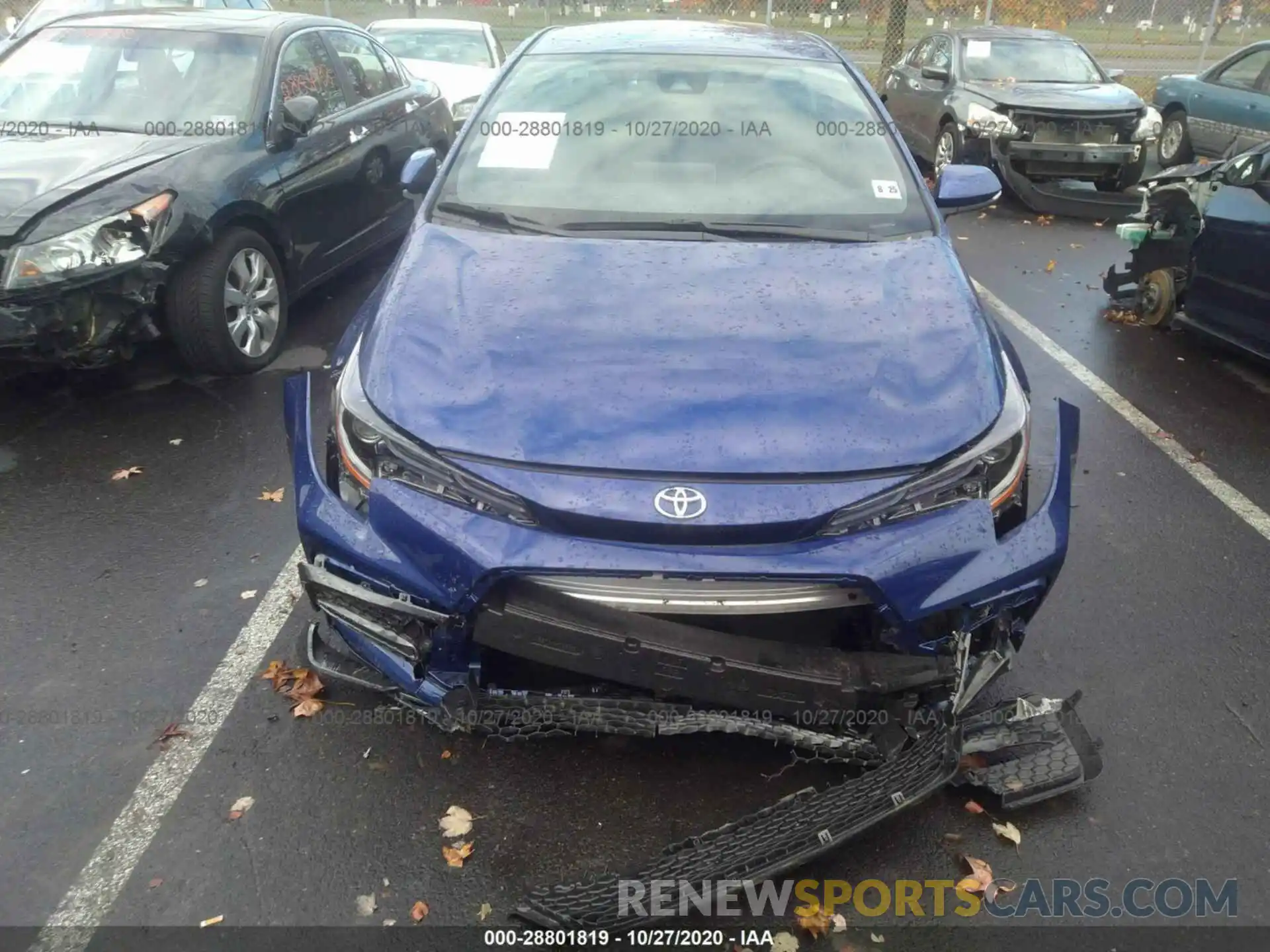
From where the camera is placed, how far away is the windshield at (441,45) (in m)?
11.7

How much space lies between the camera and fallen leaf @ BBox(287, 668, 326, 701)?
120 inches

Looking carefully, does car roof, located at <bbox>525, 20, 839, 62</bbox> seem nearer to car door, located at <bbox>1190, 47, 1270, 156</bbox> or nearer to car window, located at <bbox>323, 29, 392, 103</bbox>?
car window, located at <bbox>323, 29, 392, 103</bbox>

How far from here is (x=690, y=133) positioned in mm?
3707

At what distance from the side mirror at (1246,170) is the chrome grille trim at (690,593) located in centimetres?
466

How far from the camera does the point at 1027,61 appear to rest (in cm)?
1051

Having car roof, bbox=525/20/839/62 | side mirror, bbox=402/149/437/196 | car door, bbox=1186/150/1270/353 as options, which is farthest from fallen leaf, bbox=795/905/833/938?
car door, bbox=1186/150/1270/353

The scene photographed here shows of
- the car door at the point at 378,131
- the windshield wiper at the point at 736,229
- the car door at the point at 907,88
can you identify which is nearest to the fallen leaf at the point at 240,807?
the windshield wiper at the point at 736,229

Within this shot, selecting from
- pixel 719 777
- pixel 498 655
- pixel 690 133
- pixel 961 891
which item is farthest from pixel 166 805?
pixel 690 133

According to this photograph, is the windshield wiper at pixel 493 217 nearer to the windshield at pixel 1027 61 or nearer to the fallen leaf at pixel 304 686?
the fallen leaf at pixel 304 686

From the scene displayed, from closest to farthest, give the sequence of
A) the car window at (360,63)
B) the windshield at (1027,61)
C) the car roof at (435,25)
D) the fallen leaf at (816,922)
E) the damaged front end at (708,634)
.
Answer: the damaged front end at (708,634)
the fallen leaf at (816,922)
the car window at (360,63)
the windshield at (1027,61)
the car roof at (435,25)

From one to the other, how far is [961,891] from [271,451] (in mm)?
3472

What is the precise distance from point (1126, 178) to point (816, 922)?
31.6ft
